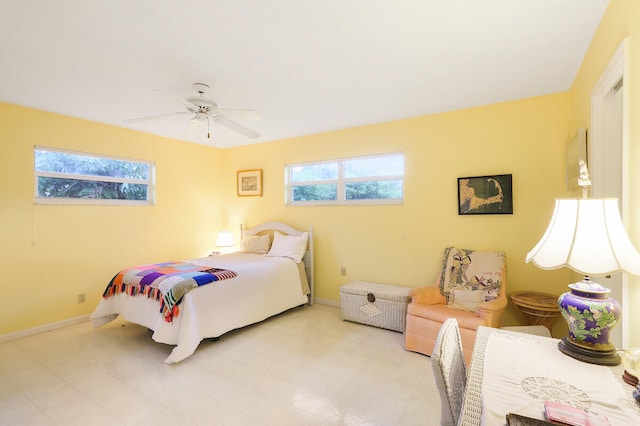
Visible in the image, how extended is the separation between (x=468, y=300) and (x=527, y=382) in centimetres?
205

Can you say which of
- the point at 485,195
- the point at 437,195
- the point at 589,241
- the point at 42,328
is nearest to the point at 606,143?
the point at 485,195

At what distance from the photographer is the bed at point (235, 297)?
9.11 feet

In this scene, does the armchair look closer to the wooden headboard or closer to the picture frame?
the picture frame

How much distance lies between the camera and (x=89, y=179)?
385cm

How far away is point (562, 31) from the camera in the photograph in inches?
78.0

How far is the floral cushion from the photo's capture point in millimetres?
2998

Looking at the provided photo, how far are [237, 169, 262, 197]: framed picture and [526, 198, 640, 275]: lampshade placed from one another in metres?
4.26

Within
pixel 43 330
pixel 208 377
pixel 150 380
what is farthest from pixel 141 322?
pixel 43 330

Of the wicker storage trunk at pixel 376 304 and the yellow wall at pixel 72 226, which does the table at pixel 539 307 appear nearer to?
the wicker storage trunk at pixel 376 304

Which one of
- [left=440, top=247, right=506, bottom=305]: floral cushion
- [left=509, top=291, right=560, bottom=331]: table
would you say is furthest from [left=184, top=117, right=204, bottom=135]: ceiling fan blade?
[left=509, top=291, right=560, bottom=331]: table

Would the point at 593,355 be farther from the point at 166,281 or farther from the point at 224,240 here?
the point at 224,240

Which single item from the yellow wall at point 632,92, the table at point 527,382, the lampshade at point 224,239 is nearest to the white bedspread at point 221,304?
the lampshade at point 224,239

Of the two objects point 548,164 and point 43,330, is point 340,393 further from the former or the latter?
point 43,330

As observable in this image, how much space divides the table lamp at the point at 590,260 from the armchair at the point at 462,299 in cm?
149
